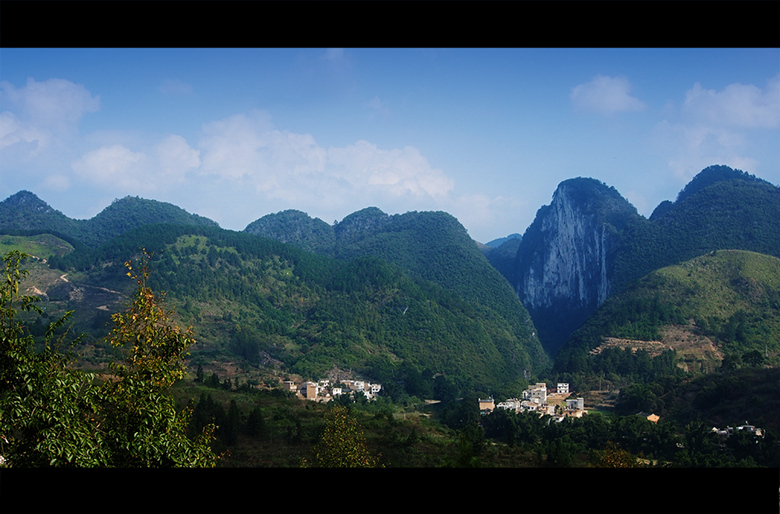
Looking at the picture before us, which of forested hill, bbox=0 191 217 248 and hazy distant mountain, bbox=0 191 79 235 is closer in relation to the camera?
hazy distant mountain, bbox=0 191 79 235

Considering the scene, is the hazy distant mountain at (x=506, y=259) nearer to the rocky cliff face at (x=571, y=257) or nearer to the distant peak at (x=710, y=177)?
the rocky cliff face at (x=571, y=257)

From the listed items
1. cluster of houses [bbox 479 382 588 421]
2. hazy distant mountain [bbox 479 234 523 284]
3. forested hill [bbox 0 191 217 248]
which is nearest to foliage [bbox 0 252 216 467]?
cluster of houses [bbox 479 382 588 421]

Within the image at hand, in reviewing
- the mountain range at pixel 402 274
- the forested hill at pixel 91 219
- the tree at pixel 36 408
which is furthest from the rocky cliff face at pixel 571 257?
the tree at pixel 36 408

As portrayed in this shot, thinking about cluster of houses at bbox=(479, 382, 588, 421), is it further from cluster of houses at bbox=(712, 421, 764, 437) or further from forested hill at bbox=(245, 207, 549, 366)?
forested hill at bbox=(245, 207, 549, 366)

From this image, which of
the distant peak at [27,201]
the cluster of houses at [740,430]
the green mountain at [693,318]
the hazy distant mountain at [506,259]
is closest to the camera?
the cluster of houses at [740,430]

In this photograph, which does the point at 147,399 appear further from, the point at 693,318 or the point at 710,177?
the point at 710,177
